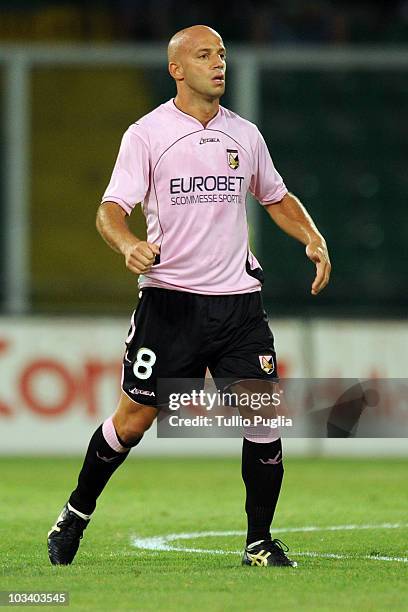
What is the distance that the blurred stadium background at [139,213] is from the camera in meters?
11.7

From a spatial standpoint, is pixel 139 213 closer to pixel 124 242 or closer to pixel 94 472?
pixel 94 472

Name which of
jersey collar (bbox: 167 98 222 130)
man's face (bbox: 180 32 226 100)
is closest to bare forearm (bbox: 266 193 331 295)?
jersey collar (bbox: 167 98 222 130)

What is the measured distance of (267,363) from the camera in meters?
5.79

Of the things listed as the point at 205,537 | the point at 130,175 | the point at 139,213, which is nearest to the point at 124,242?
the point at 130,175

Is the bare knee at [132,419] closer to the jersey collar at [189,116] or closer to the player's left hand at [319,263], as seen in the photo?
the player's left hand at [319,263]

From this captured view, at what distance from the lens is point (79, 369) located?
460 inches

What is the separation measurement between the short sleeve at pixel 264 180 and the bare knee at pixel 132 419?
1054 millimetres

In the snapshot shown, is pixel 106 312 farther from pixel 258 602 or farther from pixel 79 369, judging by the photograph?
pixel 258 602

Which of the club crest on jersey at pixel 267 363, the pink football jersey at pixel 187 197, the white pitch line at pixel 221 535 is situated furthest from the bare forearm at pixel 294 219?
the white pitch line at pixel 221 535

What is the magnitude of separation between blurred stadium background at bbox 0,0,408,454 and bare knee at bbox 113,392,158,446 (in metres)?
5.78

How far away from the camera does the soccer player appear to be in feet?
18.9

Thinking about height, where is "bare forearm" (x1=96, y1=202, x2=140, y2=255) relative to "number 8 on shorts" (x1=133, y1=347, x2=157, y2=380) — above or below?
above

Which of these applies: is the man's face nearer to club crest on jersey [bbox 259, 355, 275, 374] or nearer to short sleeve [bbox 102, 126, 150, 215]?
short sleeve [bbox 102, 126, 150, 215]

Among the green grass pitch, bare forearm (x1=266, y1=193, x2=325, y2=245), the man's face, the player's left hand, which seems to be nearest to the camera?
the green grass pitch
